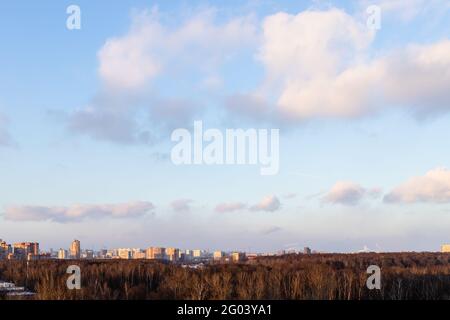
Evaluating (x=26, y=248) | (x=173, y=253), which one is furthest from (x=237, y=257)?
(x=26, y=248)
